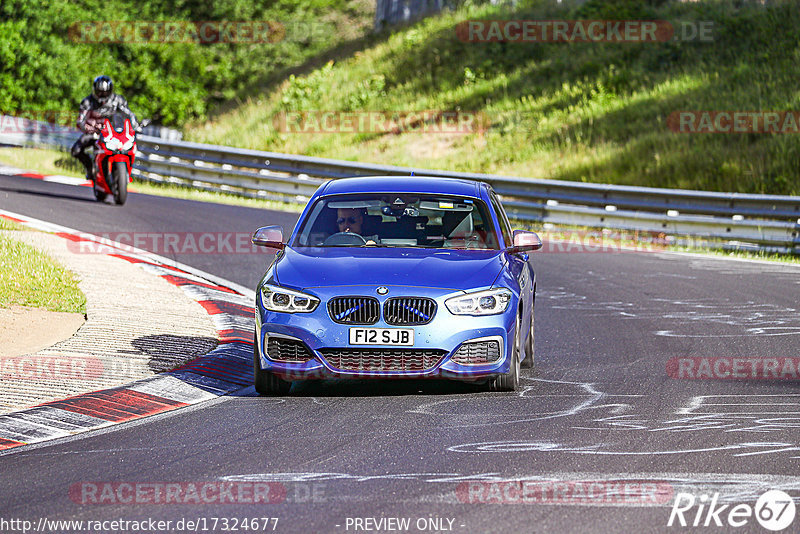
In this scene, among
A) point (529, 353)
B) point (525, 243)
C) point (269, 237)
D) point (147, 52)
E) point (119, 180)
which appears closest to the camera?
point (269, 237)

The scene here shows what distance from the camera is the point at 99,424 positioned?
24.6 feet

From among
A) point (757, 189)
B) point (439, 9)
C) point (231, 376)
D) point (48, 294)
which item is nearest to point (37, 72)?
point (439, 9)

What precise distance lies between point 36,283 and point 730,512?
8.39 meters

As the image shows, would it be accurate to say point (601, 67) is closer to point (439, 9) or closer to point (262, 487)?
point (439, 9)

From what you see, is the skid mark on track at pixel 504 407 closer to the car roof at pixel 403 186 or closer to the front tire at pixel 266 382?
the front tire at pixel 266 382

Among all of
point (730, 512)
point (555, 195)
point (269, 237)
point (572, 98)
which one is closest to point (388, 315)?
point (269, 237)

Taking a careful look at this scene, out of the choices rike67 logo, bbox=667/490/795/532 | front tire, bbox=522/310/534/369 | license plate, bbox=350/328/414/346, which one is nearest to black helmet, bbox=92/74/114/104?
front tire, bbox=522/310/534/369

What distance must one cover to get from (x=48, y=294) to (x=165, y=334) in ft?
6.14

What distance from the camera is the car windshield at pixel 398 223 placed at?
9273 mm

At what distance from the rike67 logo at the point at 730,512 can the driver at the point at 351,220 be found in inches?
168

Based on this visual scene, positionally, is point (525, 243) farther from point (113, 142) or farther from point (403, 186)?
point (113, 142)

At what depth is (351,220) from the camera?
9.47 metres

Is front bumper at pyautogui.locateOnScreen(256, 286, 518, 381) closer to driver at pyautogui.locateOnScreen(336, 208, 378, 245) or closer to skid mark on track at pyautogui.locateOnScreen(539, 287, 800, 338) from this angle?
driver at pyautogui.locateOnScreen(336, 208, 378, 245)

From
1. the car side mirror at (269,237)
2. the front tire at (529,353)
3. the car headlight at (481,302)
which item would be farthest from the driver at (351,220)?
the front tire at (529,353)
